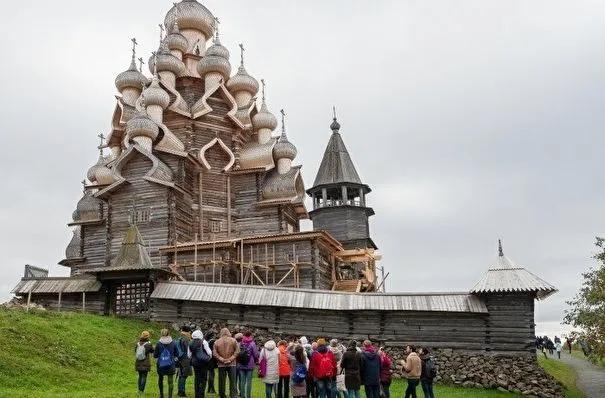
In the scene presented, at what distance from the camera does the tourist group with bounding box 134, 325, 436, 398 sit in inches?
420

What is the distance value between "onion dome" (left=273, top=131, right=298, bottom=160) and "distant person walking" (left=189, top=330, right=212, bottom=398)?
21250mm

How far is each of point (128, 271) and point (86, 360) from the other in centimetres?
637

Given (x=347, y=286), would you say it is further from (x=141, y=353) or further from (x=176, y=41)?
(x=141, y=353)

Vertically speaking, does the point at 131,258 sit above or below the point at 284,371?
above

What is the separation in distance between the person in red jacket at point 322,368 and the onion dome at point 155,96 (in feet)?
72.0

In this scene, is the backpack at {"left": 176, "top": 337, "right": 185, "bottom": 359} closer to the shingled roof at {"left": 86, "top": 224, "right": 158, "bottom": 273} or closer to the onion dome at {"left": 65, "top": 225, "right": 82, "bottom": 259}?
the shingled roof at {"left": 86, "top": 224, "right": 158, "bottom": 273}

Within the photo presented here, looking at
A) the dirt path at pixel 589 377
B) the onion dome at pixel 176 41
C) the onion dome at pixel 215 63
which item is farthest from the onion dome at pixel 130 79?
the dirt path at pixel 589 377

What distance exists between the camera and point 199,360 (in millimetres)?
10547

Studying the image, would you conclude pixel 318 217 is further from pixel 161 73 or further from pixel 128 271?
pixel 128 271

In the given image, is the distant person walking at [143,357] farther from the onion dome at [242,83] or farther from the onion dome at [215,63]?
the onion dome at [242,83]

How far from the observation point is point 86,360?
1372 cm

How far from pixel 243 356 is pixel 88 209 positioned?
76.5 ft

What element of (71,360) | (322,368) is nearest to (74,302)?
(71,360)

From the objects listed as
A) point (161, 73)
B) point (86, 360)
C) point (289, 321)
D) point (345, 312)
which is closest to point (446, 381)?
point (345, 312)
